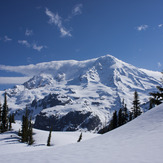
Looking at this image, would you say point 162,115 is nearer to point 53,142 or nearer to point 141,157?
point 141,157

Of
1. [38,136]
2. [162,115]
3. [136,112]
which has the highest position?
[162,115]

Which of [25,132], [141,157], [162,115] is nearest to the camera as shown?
[141,157]

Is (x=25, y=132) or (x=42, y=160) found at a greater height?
(x=42, y=160)

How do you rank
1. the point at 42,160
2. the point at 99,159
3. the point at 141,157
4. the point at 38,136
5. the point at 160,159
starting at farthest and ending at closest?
the point at 38,136 < the point at 42,160 < the point at 99,159 < the point at 141,157 < the point at 160,159

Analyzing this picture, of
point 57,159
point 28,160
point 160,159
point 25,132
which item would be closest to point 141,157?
point 160,159

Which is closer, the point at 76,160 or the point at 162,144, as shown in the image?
the point at 76,160

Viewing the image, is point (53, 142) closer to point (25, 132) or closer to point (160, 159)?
point (25, 132)

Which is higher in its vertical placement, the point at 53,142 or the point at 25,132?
the point at 25,132

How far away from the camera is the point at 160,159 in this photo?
668 cm

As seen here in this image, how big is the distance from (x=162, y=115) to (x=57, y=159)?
1270 cm

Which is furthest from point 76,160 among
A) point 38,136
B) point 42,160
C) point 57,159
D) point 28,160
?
point 38,136

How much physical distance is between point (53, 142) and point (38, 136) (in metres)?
12.9

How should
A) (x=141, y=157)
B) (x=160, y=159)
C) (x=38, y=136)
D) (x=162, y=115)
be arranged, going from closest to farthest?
(x=160, y=159) < (x=141, y=157) < (x=162, y=115) < (x=38, y=136)

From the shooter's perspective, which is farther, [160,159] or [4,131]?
[4,131]
